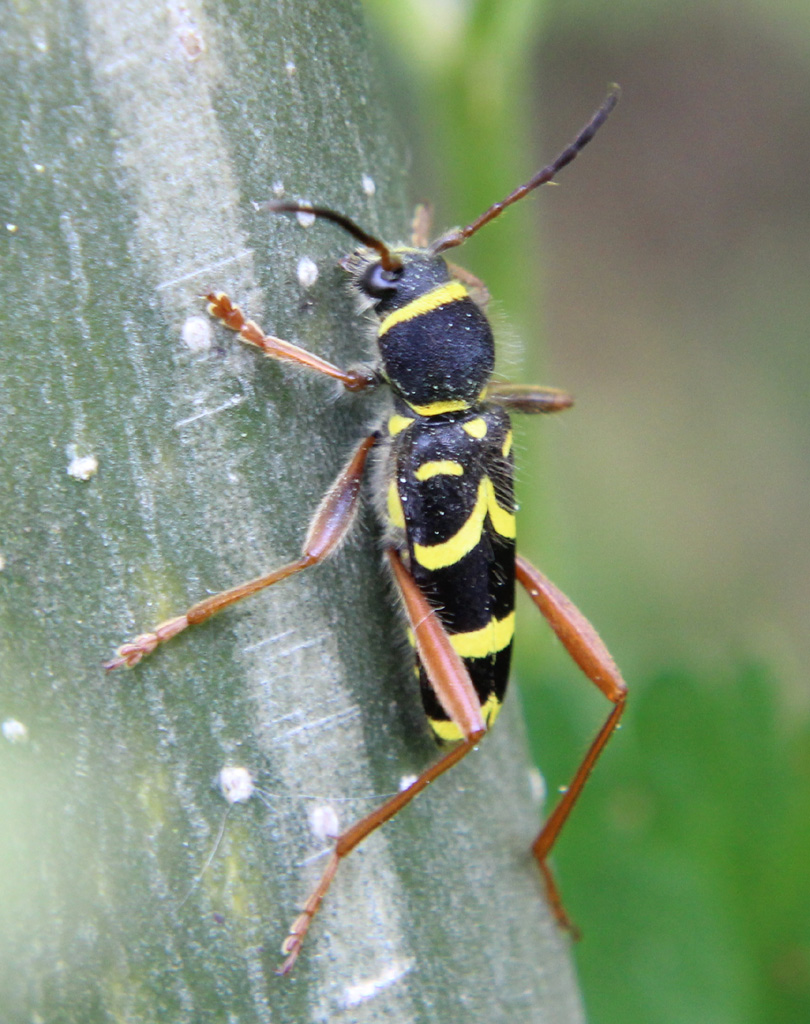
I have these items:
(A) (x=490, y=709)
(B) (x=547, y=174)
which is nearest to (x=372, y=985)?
(A) (x=490, y=709)

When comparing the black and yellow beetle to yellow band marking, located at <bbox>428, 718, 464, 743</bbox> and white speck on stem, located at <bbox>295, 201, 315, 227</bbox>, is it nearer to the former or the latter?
yellow band marking, located at <bbox>428, 718, 464, 743</bbox>

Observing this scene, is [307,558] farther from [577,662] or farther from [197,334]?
[577,662]

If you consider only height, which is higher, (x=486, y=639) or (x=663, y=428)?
(x=486, y=639)

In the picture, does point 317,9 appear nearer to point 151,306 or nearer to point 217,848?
point 151,306

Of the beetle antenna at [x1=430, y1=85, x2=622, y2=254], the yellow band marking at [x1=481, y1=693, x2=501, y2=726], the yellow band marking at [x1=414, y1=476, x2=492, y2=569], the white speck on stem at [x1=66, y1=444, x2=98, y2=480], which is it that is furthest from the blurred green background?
the white speck on stem at [x1=66, y1=444, x2=98, y2=480]

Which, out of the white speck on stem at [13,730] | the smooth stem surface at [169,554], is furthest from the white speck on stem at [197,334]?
the white speck on stem at [13,730]
